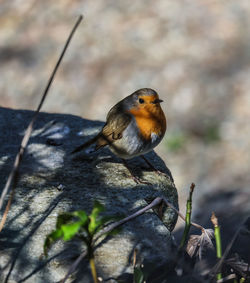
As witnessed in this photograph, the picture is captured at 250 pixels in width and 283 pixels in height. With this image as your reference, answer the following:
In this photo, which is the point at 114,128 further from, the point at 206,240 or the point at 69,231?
the point at 69,231

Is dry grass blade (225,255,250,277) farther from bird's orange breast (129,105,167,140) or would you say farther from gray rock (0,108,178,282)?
bird's orange breast (129,105,167,140)

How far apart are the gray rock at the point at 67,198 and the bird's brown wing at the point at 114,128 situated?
121mm

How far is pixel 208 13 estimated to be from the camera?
280 inches

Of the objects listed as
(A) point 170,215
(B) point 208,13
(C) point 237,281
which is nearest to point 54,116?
(A) point 170,215

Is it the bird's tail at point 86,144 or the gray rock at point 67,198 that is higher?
the bird's tail at point 86,144

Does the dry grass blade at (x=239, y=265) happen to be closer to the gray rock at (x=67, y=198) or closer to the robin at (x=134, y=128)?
the gray rock at (x=67, y=198)

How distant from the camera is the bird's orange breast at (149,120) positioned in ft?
10.1

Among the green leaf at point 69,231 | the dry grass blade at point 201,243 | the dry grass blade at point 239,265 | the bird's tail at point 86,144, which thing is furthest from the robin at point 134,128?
the green leaf at point 69,231

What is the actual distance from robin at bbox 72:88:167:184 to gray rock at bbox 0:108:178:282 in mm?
112

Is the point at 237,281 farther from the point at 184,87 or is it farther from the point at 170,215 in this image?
the point at 184,87

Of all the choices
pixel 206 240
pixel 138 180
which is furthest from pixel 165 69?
pixel 206 240

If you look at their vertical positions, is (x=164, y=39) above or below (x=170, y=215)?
above

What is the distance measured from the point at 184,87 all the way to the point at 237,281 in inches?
171

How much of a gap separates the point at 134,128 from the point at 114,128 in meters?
0.15
